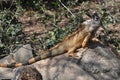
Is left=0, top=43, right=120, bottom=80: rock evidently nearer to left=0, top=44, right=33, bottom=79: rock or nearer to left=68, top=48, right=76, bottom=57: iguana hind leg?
left=68, top=48, right=76, bottom=57: iguana hind leg

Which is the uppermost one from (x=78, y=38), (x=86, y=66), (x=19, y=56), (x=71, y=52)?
(x=78, y=38)

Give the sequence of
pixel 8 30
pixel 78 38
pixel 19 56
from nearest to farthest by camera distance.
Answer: pixel 78 38 < pixel 19 56 < pixel 8 30

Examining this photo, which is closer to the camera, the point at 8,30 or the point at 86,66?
the point at 86,66

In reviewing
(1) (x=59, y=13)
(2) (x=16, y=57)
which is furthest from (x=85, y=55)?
(1) (x=59, y=13)

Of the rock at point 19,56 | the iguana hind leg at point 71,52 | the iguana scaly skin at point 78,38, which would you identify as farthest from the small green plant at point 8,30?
the iguana hind leg at point 71,52

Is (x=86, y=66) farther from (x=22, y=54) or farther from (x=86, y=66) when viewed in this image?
(x=22, y=54)

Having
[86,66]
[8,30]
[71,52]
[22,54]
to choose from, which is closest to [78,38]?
[71,52]

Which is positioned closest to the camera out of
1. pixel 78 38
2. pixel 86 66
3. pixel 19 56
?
pixel 86 66

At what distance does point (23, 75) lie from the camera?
3523 millimetres

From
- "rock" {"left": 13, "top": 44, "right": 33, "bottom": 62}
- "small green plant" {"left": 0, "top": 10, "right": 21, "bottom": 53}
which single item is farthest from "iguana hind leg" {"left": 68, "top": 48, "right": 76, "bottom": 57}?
→ "small green plant" {"left": 0, "top": 10, "right": 21, "bottom": 53}

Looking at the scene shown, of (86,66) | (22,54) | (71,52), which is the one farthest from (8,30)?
(86,66)

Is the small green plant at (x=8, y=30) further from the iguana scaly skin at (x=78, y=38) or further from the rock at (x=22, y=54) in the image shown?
the iguana scaly skin at (x=78, y=38)

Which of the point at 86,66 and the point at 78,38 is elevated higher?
the point at 78,38

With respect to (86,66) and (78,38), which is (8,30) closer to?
(78,38)
